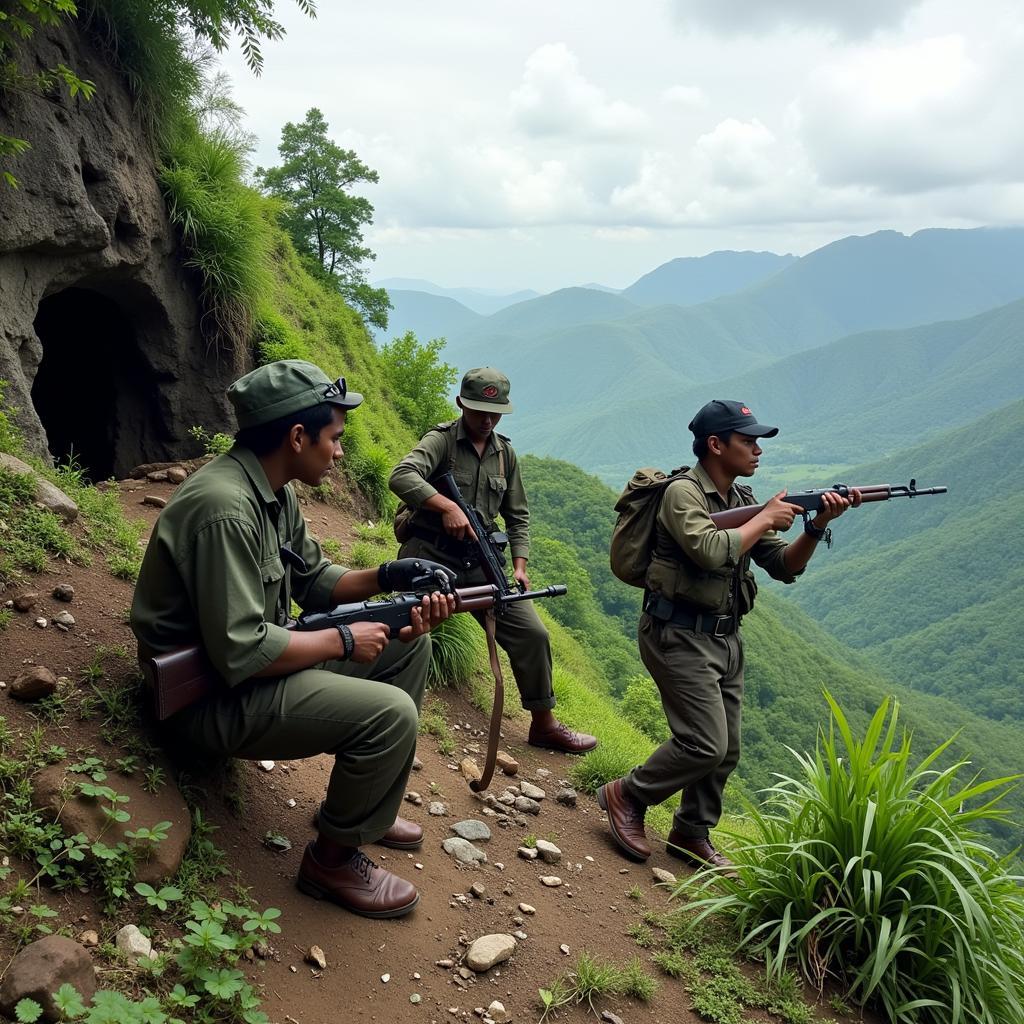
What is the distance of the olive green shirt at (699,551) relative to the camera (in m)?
4.55

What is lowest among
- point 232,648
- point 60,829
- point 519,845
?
point 519,845

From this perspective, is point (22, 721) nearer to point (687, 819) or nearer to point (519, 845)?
point (519, 845)

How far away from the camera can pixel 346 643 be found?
3.34 meters

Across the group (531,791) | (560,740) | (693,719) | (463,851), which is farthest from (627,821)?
(560,740)

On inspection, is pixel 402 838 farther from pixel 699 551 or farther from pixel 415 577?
pixel 699 551

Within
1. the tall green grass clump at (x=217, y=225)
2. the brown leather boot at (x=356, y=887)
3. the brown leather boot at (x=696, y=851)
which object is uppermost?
the tall green grass clump at (x=217, y=225)

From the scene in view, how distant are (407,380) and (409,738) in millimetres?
15124

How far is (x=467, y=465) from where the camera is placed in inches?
232

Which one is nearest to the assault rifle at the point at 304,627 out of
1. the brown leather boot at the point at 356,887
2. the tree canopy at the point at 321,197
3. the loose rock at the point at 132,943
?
the loose rock at the point at 132,943

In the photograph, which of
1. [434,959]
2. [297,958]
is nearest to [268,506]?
[297,958]

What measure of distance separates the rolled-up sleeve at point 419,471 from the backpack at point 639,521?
133 centimetres

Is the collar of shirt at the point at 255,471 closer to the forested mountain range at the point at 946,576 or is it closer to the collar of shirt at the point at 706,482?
the collar of shirt at the point at 706,482

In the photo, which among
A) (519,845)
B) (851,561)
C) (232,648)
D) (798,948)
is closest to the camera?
(232,648)

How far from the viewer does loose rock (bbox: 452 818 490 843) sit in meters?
4.71
